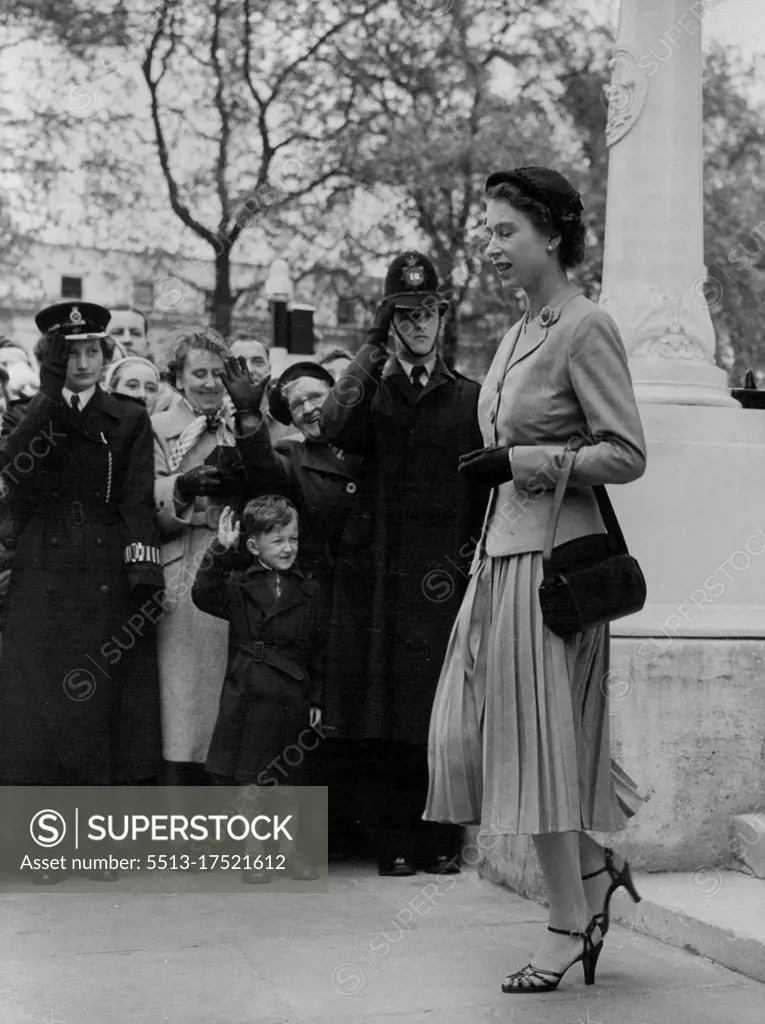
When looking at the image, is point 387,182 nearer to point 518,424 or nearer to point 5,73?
point 5,73

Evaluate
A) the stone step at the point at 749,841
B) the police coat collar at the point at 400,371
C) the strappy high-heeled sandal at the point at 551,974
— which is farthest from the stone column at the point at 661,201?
the strappy high-heeled sandal at the point at 551,974

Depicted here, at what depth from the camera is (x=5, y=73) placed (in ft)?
60.5

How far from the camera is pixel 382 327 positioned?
562cm

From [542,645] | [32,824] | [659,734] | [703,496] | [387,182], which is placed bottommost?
[32,824]

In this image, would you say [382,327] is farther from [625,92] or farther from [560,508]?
[560,508]

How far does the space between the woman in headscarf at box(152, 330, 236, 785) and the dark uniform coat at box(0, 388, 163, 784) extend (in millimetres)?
89

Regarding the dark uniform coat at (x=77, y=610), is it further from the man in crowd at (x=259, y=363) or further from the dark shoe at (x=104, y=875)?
the man in crowd at (x=259, y=363)

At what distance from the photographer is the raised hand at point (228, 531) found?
18.3 feet

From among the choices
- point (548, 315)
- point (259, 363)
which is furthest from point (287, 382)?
point (548, 315)

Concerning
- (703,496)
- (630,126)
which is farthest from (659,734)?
(630,126)

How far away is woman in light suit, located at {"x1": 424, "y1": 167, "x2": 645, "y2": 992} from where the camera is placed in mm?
3992

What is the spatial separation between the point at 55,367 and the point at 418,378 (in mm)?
1291

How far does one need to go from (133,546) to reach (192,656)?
0.49 meters

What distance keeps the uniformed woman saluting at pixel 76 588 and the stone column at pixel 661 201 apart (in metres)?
1.88
